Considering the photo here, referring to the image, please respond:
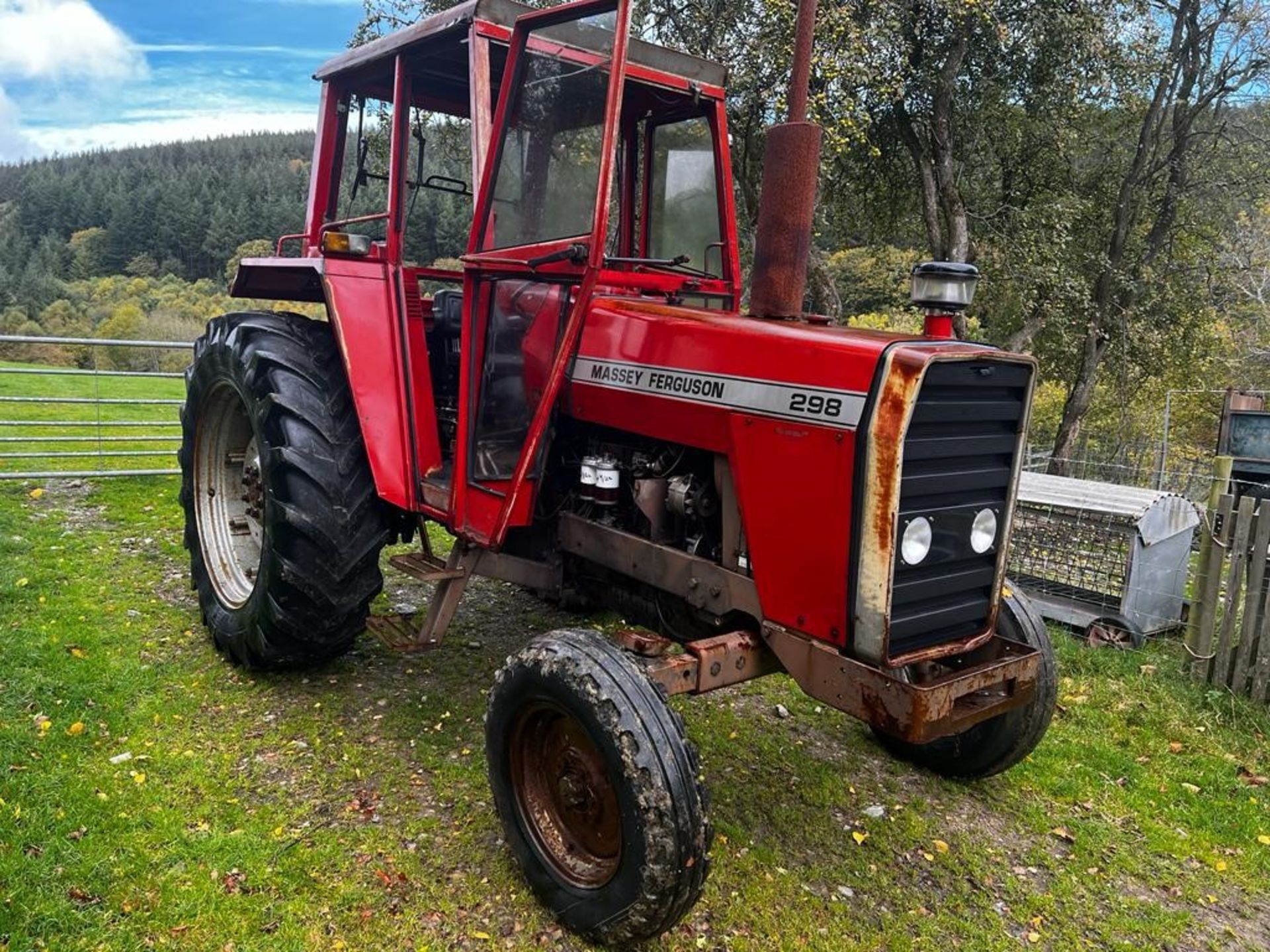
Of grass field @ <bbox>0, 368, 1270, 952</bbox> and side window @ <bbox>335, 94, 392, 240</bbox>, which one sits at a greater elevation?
side window @ <bbox>335, 94, 392, 240</bbox>

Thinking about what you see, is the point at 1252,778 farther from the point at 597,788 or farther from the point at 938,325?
the point at 597,788

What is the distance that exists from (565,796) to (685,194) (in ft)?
8.31

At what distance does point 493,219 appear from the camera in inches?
122

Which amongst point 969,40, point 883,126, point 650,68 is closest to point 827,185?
point 883,126

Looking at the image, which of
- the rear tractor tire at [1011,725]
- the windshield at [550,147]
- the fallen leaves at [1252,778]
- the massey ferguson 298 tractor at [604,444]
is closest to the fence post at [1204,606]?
the fallen leaves at [1252,778]

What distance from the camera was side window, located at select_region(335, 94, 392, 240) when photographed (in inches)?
152

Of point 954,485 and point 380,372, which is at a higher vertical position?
point 380,372

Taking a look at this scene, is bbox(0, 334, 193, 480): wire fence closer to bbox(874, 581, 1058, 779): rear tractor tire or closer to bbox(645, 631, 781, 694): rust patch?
bbox(645, 631, 781, 694): rust patch

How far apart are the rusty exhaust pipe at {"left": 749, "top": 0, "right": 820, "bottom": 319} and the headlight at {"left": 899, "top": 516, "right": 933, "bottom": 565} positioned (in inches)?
31.8

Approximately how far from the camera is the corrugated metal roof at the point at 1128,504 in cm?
530

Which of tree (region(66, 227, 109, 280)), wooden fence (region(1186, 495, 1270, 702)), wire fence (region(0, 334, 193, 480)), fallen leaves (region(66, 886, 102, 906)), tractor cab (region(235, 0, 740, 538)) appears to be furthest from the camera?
tree (region(66, 227, 109, 280))

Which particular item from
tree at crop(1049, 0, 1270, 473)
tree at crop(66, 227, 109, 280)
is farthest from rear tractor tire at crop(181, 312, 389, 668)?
tree at crop(66, 227, 109, 280)

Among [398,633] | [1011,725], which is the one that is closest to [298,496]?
[398,633]

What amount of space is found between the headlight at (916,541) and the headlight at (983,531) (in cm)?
22
